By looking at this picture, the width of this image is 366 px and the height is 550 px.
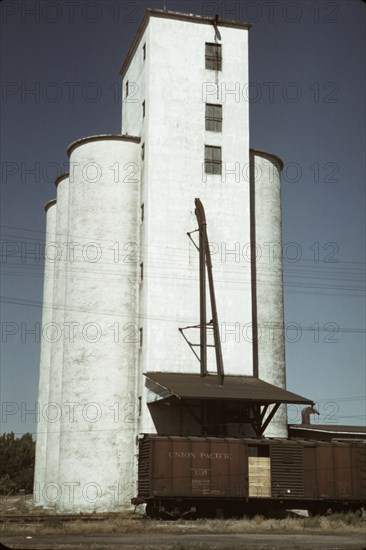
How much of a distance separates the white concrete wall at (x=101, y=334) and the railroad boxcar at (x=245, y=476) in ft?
25.4

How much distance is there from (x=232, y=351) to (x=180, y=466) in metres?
11.8

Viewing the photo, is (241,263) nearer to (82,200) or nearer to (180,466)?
(82,200)

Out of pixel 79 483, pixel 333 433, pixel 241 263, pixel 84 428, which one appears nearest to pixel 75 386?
pixel 84 428

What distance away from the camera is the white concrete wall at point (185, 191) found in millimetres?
45312

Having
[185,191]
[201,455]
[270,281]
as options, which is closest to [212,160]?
[185,191]

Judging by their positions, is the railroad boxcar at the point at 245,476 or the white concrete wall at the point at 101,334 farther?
the white concrete wall at the point at 101,334

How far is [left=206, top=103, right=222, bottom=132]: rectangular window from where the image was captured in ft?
160

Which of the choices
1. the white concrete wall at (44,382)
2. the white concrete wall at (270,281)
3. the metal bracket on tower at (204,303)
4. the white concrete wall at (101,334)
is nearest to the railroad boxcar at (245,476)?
the metal bracket on tower at (204,303)

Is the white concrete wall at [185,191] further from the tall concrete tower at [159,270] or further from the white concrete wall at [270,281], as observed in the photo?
the white concrete wall at [270,281]

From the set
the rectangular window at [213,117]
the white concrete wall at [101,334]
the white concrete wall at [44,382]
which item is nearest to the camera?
the white concrete wall at [101,334]

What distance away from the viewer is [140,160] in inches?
1945

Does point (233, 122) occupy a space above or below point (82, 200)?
Result: above

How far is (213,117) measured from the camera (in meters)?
48.9

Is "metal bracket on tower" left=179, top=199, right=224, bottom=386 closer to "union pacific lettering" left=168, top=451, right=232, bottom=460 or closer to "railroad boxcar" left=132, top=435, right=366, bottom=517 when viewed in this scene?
"railroad boxcar" left=132, top=435, right=366, bottom=517
